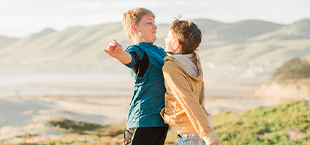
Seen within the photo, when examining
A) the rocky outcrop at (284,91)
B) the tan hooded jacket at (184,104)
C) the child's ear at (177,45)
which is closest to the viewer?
the tan hooded jacket at (184,104)

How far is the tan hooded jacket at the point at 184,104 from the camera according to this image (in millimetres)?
2105

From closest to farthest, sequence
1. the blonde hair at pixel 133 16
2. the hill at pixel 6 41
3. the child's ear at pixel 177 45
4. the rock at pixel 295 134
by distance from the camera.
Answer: the child's ear at pixel 177 45
the blonde hair at pixel 133 16
the rock at pixel 295 134
the hill at pixel 6 41

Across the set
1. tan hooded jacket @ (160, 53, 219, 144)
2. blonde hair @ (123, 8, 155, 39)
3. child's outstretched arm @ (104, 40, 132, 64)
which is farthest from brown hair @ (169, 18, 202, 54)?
child's outstretched arm @ (104, 40, 132, 64)

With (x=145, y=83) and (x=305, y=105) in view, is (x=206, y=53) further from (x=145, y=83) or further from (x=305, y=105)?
(x=145, y=83)

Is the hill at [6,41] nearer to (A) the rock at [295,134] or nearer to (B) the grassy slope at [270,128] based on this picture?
(B) the grassy slope at [270,128]

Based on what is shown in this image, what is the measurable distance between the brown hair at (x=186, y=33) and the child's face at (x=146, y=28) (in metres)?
0.21

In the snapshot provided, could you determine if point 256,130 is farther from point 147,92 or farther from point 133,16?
point 133,16

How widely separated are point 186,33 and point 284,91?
20.5m

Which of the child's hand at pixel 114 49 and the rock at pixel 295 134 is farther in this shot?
the rock at pixel 295 134

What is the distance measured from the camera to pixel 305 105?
30.9 ft

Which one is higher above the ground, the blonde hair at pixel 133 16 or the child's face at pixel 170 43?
the blonde hair at pixel 133 16

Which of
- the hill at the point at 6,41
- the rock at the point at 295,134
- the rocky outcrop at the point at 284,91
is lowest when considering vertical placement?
the rocky outcrop at the point at 284,91

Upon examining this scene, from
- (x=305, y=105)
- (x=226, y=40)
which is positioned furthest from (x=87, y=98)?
(x=226, y=40)

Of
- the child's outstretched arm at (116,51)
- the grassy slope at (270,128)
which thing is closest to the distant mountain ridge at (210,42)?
the grassy slope at (270,128)
